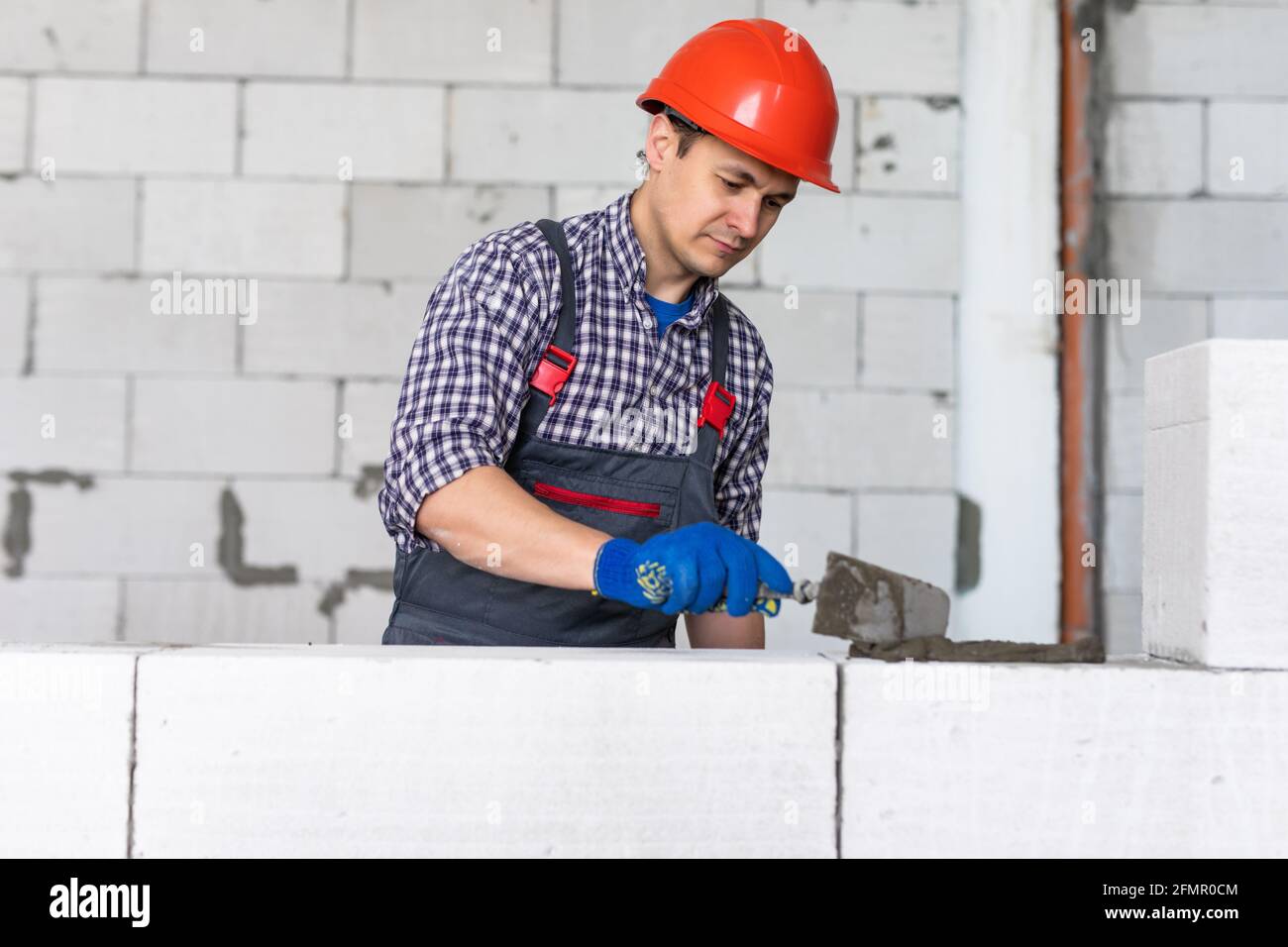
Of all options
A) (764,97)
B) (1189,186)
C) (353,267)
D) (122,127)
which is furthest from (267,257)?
(1189,186)

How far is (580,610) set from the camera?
2338mm

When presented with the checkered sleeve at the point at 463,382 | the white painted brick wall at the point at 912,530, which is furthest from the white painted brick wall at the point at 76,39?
the white painted brick wall at the point at 912,530

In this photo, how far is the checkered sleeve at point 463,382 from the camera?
6.70 feet

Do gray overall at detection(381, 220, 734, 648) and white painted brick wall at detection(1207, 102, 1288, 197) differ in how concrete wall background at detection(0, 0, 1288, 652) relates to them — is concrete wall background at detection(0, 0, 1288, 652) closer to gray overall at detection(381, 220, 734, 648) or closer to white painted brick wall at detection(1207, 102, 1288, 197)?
white painted brick wall at detection(1207, 102, 1288, 197)

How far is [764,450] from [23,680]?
5.06ft

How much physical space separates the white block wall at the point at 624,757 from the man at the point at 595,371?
1.29 feet

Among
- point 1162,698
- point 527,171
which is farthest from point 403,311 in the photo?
point 1162,698

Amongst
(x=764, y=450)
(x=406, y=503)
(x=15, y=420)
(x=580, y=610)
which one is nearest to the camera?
(x=406, y=503)

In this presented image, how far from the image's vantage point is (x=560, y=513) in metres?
2.28

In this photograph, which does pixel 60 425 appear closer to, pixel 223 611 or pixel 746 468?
pixel 223 611

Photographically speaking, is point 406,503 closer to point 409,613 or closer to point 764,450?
point 409,613

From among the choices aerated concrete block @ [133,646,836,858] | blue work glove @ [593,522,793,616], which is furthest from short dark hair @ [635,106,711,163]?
aerated concrete block @ [133,646,836,858]

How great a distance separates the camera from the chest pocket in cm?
230

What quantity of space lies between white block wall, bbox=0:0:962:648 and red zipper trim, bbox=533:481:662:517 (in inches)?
66.0
